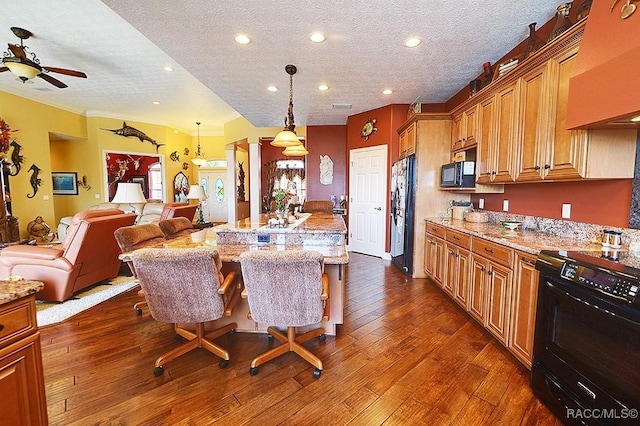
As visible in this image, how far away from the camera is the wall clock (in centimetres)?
539

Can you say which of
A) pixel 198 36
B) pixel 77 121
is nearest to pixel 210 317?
pixel 198 36

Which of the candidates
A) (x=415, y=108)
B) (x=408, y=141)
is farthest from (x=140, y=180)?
(x=415, y=108)

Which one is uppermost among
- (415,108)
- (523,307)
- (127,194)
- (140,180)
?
(415,108)

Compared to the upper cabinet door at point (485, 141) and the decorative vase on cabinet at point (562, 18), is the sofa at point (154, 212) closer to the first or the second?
the upper cabinet door at point (485, 141)

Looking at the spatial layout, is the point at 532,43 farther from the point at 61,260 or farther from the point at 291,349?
the point at 61,260

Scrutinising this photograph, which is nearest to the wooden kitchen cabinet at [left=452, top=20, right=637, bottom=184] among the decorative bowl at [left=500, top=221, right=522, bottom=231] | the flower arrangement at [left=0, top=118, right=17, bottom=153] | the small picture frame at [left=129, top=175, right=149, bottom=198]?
the decorative bowl at [left=500, top=221, right=522, bottom=231]

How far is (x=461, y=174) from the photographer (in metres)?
3.40

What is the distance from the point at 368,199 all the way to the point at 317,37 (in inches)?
131

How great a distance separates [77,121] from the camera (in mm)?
7359

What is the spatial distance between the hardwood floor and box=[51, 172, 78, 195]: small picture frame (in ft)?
22.5

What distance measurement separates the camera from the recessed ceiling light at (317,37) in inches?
109

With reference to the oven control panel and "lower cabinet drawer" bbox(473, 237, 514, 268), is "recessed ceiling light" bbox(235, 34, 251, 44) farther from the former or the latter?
the oven control panel

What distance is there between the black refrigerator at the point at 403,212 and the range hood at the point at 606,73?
2298mm

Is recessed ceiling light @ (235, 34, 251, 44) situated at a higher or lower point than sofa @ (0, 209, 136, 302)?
higher
